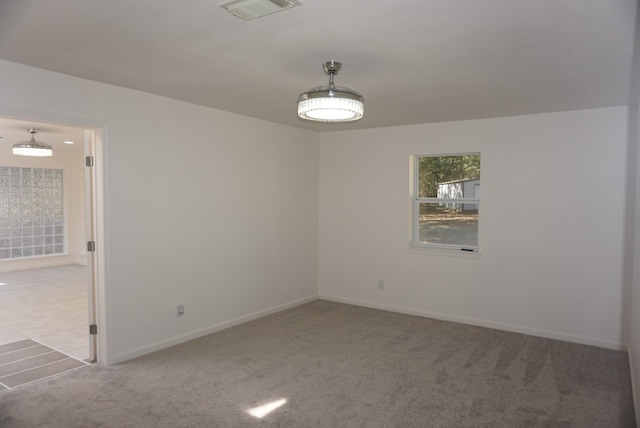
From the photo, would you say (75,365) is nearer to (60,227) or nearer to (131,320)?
(131,320)

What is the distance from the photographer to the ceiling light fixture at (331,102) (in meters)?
2.67

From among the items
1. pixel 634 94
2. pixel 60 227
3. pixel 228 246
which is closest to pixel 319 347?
pixel 228 246

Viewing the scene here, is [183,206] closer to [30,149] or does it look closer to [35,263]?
[30,149]

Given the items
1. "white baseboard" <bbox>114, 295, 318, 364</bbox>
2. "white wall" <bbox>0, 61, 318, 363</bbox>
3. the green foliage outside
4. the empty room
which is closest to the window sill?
the empty room

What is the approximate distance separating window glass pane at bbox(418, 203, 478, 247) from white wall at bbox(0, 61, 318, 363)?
1589 mm

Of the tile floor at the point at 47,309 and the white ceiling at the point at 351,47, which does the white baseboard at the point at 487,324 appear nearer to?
the white ceiling at the point at 351,47

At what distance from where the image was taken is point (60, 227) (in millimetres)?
8742

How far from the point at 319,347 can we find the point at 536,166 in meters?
2.87

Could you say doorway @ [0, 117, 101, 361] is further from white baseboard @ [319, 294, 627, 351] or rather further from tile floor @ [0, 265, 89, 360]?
white baseboard @ [319, 294, 627, 351]

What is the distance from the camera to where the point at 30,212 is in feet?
27.2

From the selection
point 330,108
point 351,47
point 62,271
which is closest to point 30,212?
point 62,271

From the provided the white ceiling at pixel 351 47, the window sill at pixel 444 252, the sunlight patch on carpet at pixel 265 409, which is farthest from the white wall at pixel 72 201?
the sunlight patch on carpet at pixel 265 409

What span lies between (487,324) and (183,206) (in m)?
3.46

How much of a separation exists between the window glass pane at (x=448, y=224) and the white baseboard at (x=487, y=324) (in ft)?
2.79
